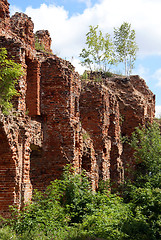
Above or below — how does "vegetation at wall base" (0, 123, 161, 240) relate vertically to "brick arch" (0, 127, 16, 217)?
below

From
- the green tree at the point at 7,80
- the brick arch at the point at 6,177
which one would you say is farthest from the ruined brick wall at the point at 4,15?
the brick arch at the point at 6,177

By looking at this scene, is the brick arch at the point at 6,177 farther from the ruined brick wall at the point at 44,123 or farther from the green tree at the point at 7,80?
the green tree at the point at 7,80

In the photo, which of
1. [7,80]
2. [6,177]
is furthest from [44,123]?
[6,177]

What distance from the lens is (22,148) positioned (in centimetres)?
824

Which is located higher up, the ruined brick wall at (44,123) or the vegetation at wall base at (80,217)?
the ruined brick wall at (44,123)

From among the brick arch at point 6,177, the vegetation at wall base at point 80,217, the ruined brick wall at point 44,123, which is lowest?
the vegetation at wall base at point 80,217

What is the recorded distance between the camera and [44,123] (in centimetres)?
1034

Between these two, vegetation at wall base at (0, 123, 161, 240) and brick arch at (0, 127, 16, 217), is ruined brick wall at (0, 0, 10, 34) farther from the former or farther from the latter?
vegetation at wall base at (0, 123, 161, 240)

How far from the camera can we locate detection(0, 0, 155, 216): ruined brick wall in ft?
25.8

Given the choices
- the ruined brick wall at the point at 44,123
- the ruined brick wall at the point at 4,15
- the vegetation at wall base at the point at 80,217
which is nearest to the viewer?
the vegetation at wall base at the point at 80,217

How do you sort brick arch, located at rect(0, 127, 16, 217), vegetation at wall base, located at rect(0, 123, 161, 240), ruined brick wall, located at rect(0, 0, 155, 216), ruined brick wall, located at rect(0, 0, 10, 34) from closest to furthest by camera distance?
vegetation at wall base, located at rect(0, 123, 161, 240)
brick arch, located at rect(0, 127, 16, 217)
ruined brick wall, located at rect(0, 0, 155, 216)
ruined brick wall, located at rect(0, 0, 10, 34)

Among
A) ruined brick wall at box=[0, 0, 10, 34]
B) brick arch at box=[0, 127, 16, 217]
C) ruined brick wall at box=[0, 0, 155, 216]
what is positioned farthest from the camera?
ruined brick wall at box=[0, 0, 10, 34]

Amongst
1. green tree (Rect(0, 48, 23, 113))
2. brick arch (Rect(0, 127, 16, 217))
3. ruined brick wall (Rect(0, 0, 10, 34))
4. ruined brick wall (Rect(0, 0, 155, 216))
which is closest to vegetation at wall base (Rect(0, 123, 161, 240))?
brick arch (Rect(0, 127, 16, 217))

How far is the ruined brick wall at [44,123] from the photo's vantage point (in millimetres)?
7868
